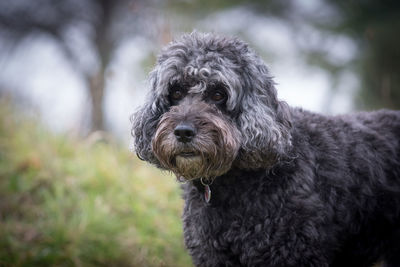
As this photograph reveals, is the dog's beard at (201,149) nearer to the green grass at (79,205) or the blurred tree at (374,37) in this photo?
the green grass at (79,205)

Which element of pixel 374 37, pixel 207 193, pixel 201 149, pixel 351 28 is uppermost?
pixel 351 28

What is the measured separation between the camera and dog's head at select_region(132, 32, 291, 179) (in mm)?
3252

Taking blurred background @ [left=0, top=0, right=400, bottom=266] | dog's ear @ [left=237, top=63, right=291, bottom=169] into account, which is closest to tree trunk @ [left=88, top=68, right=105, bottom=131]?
blurred background @ [left=0, top=0, right=400, bottom=266]

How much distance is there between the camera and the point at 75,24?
1370 centimetres

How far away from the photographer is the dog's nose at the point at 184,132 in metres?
3.18

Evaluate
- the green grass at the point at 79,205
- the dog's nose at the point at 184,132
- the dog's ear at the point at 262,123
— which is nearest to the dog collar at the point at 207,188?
the dog's ear at the point at 262,123

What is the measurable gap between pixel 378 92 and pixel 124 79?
5038 millimetres

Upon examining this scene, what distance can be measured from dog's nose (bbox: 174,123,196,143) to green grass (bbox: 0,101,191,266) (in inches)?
84.8

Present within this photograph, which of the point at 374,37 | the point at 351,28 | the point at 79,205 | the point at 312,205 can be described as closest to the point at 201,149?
the point at 312,205

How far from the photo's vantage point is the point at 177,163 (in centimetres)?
335

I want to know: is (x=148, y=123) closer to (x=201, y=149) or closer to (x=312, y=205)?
(x=201, y=149)

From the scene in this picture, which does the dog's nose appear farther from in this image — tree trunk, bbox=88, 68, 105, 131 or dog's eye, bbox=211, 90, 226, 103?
tree trunk, bbox=88, 68, 105, 131

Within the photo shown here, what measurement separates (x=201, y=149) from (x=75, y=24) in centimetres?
1172

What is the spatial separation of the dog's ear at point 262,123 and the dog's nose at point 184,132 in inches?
17.1
